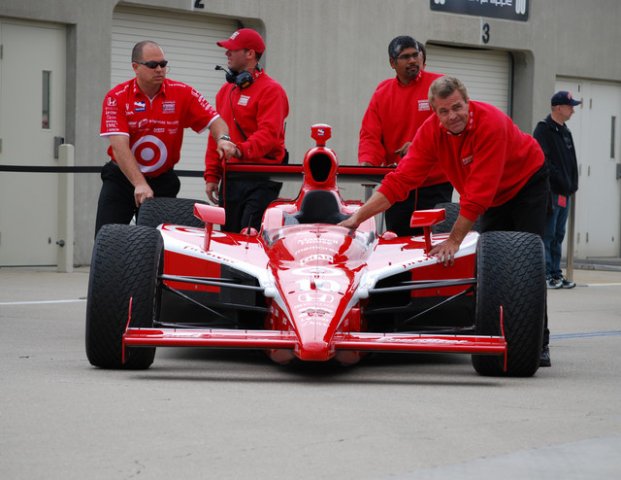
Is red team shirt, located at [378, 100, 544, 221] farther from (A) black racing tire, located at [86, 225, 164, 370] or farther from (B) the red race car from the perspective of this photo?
(A) black racing tire, located at [86, 225, 164, 370]

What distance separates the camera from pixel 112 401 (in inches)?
208

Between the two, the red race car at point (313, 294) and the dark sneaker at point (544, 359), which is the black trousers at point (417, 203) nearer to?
the red race car at point (313, 294)

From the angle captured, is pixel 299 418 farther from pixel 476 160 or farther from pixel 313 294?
pixel 476 160

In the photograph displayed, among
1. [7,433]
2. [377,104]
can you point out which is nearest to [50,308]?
[377,104]

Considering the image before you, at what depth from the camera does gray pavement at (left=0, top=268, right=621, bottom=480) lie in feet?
13.6

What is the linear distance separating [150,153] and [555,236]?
580 cm

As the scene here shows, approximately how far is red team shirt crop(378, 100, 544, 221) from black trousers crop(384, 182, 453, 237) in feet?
4.10

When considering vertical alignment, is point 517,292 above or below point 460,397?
above

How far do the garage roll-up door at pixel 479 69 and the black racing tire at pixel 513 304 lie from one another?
40.0 feet

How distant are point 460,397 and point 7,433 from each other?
77.2 inches

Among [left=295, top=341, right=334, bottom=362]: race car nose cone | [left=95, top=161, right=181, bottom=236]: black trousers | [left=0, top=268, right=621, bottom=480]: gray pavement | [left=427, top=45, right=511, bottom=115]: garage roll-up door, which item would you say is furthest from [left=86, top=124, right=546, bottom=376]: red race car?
[left=427, top=45, right=511, bottom=115]: garage roll-up door

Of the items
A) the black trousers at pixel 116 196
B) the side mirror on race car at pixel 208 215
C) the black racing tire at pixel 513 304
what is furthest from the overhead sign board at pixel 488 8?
the black racing tire at pixel 513 304

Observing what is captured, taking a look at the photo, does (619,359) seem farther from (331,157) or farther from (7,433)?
(7,433)

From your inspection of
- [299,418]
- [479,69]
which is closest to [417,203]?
[299,418]
